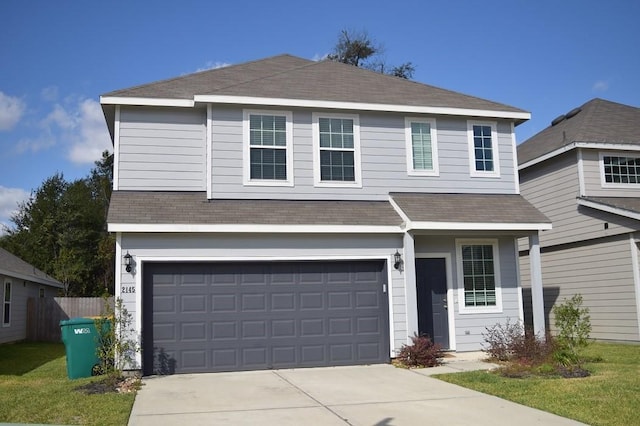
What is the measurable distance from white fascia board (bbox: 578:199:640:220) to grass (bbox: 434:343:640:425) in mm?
4055

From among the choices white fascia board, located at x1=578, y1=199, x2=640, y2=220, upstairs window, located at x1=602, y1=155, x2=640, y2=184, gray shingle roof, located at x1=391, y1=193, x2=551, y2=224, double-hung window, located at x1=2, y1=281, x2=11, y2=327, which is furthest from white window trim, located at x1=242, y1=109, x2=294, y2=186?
double-hung window, located at x1=2, y1=281, x2=11, y2=327

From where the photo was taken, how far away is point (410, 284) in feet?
40.0

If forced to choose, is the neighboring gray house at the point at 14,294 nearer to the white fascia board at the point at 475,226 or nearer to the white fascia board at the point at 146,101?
the white fascia board at the point at 146,101

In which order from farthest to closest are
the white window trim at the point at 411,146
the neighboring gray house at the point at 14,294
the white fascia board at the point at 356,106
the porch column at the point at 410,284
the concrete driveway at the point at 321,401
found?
the neighboring gray house at the point at 14,294
the white window trim at the point at 411,146
the white fascia board at the point at 356,106
the porch column at the point at 410,284
the concrete driveway at the point at 321,401

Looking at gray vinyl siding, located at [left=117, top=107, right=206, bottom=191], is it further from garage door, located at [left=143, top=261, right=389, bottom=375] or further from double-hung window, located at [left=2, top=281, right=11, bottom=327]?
double-hung window, located at [left=2, top=281, right=11, bottom=327]

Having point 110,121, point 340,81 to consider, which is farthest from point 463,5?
point 110,121

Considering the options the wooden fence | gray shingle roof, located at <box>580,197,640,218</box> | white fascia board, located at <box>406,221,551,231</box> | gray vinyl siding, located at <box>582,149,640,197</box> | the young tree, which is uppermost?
the young tree

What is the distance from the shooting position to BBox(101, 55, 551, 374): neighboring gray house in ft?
38.4

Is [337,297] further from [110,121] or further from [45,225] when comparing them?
[45,225]

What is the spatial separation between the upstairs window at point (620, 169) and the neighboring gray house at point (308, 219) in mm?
3865

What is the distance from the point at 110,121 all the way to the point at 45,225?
963 inches

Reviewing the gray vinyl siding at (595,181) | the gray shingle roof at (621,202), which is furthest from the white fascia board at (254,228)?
the gray vinyl siding at (595,181)

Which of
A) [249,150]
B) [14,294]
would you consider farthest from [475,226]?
[14,294]

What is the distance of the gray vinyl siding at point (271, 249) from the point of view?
11.5m
